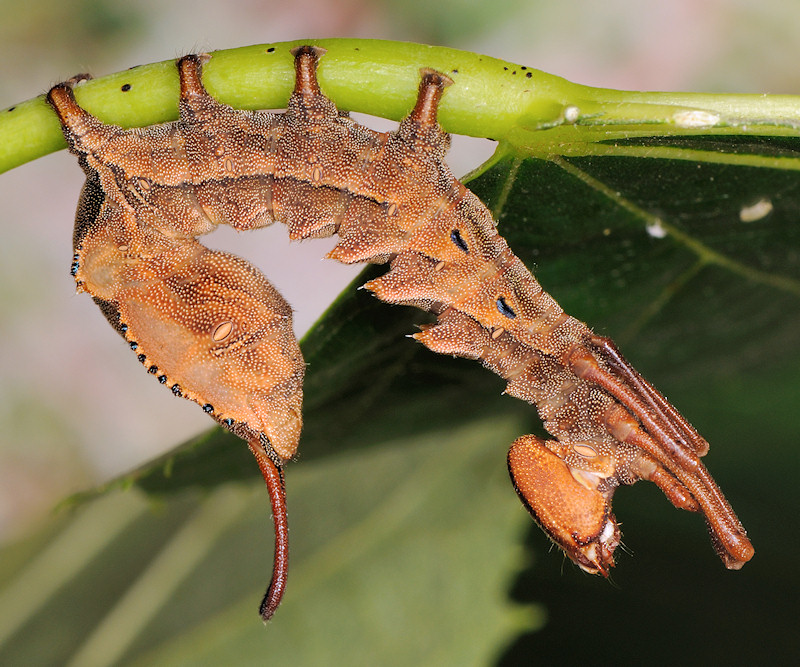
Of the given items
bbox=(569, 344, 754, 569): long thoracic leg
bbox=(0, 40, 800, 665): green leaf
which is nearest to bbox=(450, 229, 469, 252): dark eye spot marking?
bbox=(0, 40, 800, 665): green leaf

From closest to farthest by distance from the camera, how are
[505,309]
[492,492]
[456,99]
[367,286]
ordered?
[456,99]
[367,286]
[505,309]
[492,492]

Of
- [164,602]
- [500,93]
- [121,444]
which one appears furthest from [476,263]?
[121,444]

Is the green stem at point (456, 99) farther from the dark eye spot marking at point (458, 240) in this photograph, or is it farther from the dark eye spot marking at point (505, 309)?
the dark eye spot marking at point (505, 309)

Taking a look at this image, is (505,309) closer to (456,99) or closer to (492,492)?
(456,99)

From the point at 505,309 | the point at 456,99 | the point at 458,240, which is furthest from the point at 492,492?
the point at 456,99

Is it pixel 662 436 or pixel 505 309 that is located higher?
pixel 505 309

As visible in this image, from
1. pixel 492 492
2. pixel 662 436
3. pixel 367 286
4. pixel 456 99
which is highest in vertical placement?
pixel 456 99

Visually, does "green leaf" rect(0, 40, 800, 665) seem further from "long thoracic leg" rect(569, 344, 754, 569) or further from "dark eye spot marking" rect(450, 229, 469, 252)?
"long thoracic leg" rect(569, 344, 754, 569)
